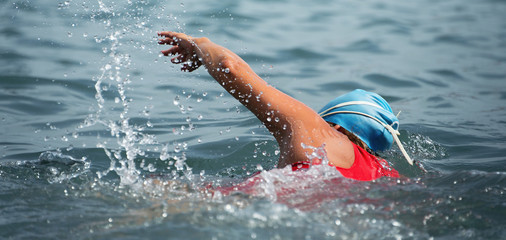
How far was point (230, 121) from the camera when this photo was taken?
21.9 ft

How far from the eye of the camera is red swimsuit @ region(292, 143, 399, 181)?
11.4ft

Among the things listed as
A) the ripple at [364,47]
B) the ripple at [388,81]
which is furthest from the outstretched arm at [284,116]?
the ripple at [364,47]

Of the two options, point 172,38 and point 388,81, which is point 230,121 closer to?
point 172,38

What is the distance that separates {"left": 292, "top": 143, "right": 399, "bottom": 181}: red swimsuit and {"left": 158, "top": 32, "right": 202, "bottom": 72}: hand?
106cm

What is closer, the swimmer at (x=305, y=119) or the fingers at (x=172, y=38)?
the swimmer at (x=305, y=119)

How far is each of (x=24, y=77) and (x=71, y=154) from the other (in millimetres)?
2734

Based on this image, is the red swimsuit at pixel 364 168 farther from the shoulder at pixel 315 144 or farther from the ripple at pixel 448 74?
the ripple at pixel 448 74

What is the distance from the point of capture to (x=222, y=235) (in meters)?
2.77

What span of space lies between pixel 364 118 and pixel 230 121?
3035mm

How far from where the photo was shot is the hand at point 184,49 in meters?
3.94

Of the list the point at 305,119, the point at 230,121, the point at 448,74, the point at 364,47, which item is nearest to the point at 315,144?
the point at 305,119

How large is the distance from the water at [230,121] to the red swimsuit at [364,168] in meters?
0.07

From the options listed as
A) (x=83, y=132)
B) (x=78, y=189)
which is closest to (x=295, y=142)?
(x=78, y=189)

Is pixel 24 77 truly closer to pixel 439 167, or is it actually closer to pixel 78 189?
pixel 78 189
